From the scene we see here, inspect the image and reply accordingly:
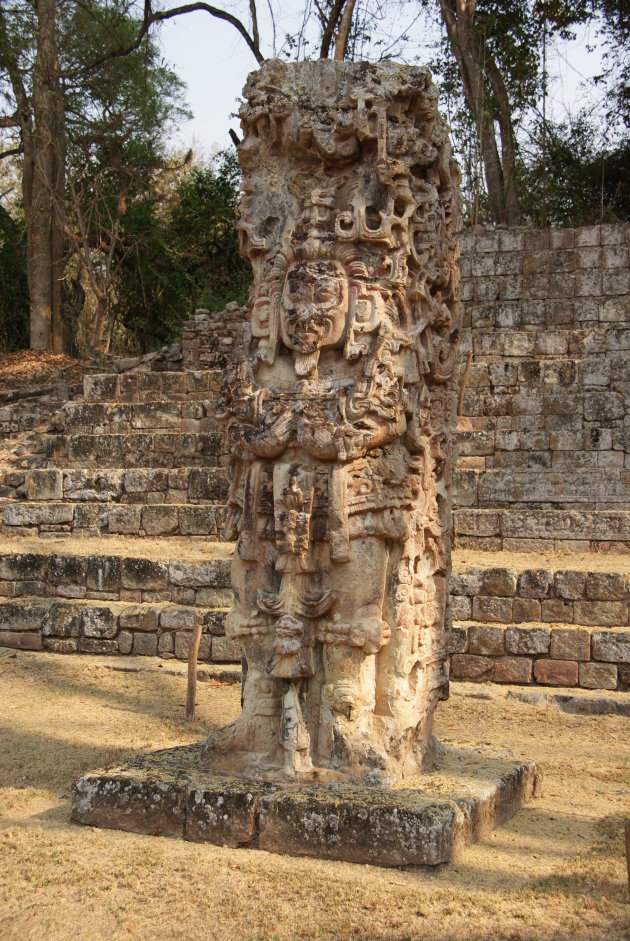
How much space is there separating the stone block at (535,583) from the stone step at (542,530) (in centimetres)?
146

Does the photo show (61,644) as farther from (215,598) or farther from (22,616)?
(215,598)

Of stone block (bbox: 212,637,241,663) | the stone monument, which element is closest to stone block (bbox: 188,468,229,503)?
stone block (bbox: 212,637,241,663)

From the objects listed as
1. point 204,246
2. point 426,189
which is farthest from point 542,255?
point 426,189

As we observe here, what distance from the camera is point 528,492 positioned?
1042 centimetres

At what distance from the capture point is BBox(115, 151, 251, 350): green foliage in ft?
67.1

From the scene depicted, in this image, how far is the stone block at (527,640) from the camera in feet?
24.6

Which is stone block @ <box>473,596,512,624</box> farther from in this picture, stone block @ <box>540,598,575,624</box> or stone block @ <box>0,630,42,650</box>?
stone block @ <box>0,630,42,650</box>

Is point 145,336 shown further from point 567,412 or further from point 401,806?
point 401,806

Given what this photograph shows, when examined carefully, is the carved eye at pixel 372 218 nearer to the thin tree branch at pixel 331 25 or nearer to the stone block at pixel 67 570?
the stone block at pixel 67 570

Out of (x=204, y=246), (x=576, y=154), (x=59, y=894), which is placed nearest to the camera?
(x=59, y=894)

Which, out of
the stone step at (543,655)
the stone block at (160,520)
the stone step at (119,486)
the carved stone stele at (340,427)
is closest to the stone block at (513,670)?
the stone step at (543,655)

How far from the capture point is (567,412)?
11469 millimetres

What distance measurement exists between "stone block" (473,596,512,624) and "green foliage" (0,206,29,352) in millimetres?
15586

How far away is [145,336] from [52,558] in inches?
488
